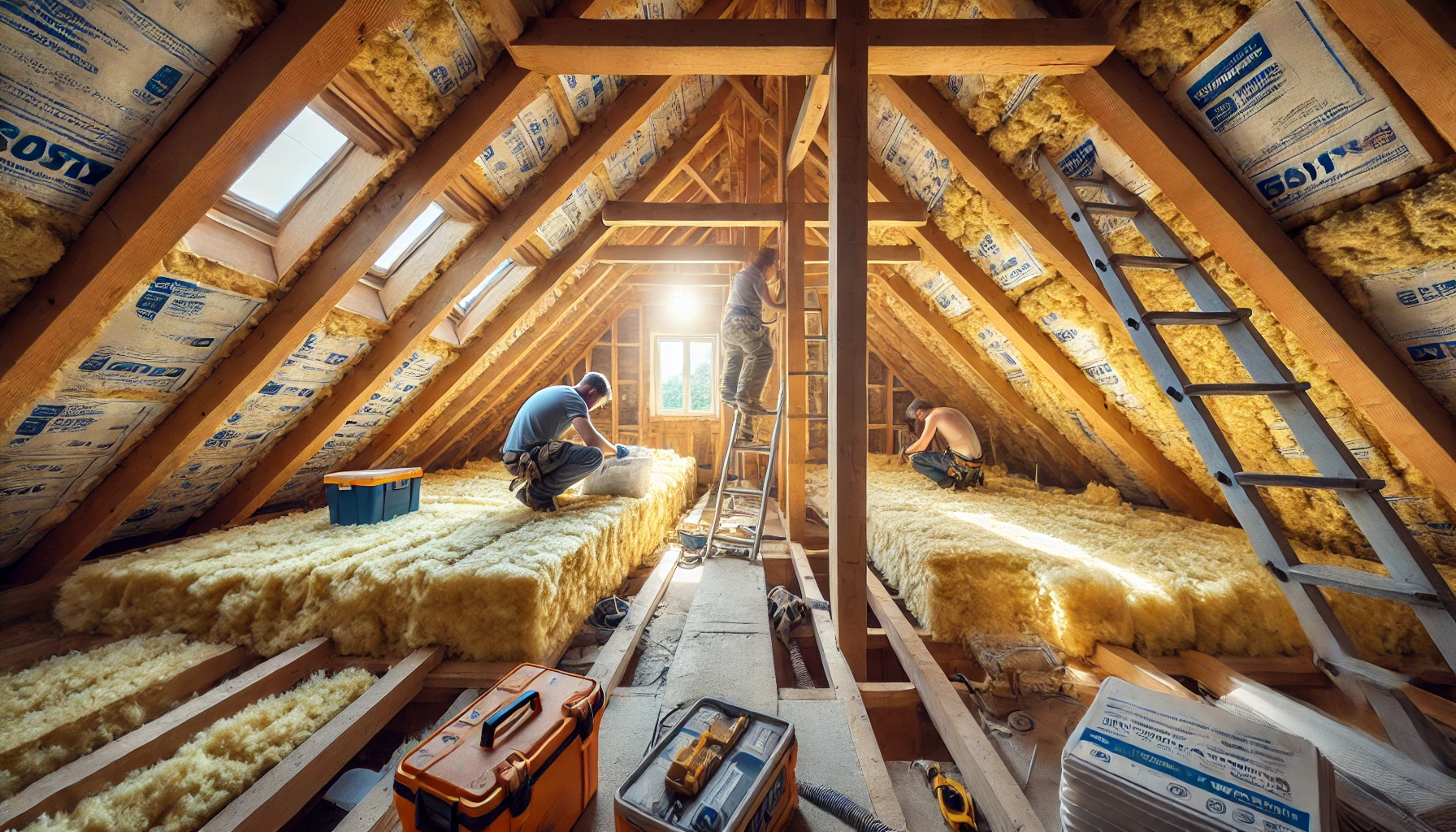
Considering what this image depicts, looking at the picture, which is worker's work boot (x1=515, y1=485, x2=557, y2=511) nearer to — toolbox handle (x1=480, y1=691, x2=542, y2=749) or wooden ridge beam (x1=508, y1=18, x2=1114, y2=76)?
toolbox handle (x1=480, y1=691, x2=542, y2=749)

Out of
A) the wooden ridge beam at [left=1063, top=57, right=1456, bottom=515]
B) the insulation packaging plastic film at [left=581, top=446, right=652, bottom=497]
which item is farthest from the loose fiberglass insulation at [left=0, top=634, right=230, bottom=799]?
the wooden ridge beam at [left=1063, top=57, right=1456, bottom=515]

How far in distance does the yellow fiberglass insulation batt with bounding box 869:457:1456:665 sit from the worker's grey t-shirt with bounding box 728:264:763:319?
1.79 metres

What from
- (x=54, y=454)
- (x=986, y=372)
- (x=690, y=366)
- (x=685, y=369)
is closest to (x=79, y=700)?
(x=54, y=454)

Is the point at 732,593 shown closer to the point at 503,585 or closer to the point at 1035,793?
the point at 503,585

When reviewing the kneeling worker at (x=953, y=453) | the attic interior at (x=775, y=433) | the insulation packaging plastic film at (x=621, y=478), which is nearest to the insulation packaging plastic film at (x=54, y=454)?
the attic interior at (x=775, y=433)

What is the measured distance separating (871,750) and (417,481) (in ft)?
10.2

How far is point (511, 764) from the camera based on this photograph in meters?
0.98

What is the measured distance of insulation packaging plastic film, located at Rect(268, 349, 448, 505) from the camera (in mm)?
3283

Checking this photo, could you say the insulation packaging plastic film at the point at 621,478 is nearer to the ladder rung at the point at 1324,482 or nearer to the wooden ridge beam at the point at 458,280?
the wooden ridge beam at the point at 458,280

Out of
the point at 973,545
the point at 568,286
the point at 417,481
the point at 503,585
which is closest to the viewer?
the point at 503,585

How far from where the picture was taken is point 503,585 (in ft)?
6.10

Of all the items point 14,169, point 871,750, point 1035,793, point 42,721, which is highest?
point 14,169

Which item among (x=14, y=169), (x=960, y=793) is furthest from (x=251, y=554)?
(x=960, y=793)

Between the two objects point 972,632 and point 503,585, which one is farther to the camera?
point 972,632
